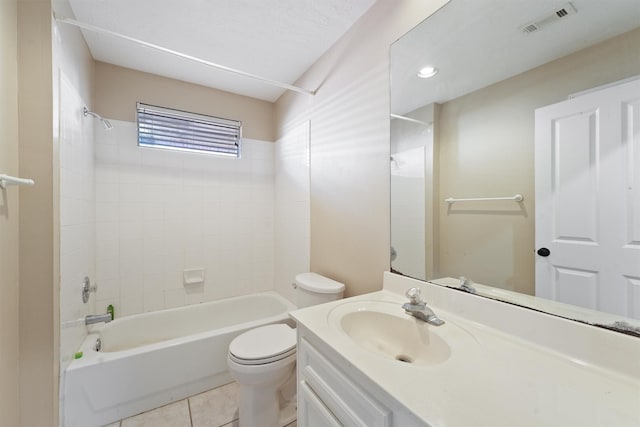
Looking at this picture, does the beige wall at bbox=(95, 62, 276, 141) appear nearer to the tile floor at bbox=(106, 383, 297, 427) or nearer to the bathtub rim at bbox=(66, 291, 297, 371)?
the bathtub rim at bbox=(66, 291, 297, 371)

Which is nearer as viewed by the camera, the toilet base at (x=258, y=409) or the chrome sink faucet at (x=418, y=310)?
the chrome sink faucet at (x=418, y=310)

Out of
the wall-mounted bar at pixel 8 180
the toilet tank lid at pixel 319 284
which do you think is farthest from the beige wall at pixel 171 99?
the toilet tank lid at pixel 319 284

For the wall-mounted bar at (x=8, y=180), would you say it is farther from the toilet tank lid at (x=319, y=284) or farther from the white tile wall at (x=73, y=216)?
the toilet tank lid at (x=319, y=284)

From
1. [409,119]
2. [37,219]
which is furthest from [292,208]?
[37,219]

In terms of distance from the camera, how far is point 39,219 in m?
1.12

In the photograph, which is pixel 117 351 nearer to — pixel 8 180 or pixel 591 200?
pixel 8 180

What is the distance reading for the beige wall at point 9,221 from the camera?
3.19 feet

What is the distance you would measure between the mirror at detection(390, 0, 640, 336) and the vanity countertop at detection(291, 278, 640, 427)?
14 centimetres

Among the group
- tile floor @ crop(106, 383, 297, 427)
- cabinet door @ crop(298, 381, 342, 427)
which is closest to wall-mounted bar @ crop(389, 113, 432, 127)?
cabinet door @ crop(298, 381, 342, 427)

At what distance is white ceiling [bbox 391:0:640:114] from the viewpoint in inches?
29.1

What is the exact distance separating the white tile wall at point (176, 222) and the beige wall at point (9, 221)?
102 cm

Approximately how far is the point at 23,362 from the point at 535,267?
2.12m

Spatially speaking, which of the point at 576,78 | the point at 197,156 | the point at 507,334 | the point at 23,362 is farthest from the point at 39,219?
the point at 576,78

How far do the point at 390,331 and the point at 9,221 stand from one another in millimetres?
1633
